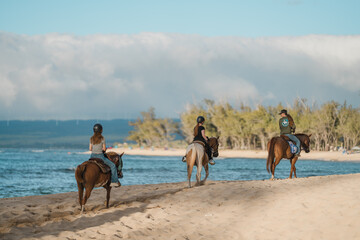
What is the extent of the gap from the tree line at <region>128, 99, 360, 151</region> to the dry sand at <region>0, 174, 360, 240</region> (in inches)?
2404

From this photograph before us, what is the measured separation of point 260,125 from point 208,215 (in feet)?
228

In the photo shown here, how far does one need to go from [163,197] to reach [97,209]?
2.14m

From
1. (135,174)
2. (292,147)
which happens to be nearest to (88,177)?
(292,147)

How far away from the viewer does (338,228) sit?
9.98 metres

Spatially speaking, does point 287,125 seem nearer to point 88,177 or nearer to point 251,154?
point 88,177

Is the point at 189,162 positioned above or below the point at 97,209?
above

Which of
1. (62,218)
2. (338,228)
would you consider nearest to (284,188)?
(338,228)

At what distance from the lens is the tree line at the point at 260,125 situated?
73250 millimetres

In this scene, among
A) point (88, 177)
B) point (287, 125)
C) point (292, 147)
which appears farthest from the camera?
point (287, 125)

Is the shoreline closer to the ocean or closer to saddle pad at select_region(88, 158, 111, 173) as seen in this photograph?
the ocean

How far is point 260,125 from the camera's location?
80.1 meters

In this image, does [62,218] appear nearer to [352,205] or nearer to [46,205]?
[46,205]

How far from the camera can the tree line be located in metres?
73.2

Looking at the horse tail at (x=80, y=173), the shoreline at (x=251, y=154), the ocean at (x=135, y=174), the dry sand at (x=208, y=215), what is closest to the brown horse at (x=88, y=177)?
the horse tail at (x=80, y=173)
